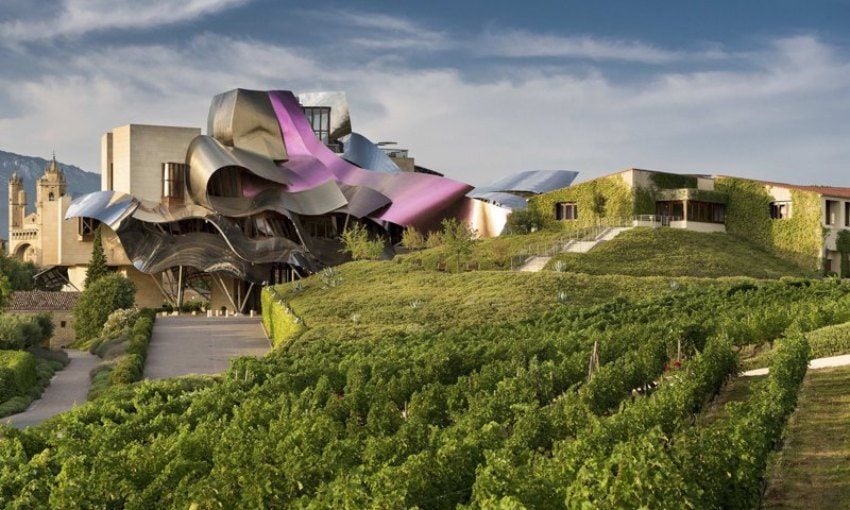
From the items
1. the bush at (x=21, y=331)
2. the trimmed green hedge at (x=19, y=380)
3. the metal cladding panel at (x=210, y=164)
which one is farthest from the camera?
the metal cladding panel at (x=210, y=164)

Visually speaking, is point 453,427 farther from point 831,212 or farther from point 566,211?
point 566,211

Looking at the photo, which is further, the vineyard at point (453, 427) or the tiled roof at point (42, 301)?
the tiled roof at point (42, 301)

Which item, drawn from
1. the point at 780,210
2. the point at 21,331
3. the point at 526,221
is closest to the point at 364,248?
the point at 526,221

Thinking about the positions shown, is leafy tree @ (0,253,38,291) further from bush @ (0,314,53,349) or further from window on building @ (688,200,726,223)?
window on building @ (688,200,726,223)

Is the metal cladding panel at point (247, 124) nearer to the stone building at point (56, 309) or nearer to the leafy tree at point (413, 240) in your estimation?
the leafy tree at point (413, 240)

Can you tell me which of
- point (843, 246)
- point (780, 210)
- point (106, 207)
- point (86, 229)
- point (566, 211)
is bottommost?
point (843, 246)

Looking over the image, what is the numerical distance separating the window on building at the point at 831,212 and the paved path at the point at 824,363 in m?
28.5

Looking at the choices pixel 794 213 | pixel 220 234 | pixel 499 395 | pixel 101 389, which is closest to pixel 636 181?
pixel 794 213

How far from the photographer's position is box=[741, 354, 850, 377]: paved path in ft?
63.3

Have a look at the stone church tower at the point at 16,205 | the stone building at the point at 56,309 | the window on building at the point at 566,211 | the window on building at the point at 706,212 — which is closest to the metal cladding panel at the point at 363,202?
the window on building at the point at 566,211

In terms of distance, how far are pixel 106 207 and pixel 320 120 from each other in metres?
20.0

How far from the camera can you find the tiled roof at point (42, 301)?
164 feet

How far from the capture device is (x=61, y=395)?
28203 millimetres

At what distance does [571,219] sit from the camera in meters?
52.0
